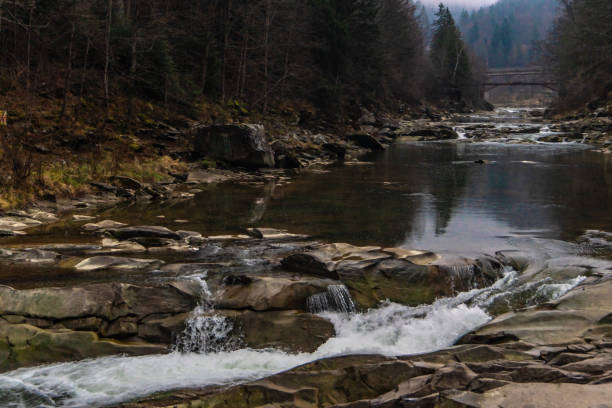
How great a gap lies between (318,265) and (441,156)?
2198cm

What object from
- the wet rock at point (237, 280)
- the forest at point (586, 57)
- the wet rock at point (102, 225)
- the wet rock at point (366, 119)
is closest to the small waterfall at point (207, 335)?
the wet rock at point (237, 280)

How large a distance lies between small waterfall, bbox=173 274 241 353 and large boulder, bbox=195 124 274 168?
14.3 m

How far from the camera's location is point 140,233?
392 inches

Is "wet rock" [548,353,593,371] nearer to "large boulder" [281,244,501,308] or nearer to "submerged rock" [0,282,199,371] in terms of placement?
"large boulder" [281,244,501,308]

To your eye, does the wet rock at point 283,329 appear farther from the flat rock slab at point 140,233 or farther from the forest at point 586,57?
the forest at point 586,57

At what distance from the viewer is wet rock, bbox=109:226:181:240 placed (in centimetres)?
993

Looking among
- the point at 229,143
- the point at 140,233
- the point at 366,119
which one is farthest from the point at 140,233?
the point at 366,119

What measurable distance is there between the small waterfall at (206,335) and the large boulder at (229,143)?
1431cm

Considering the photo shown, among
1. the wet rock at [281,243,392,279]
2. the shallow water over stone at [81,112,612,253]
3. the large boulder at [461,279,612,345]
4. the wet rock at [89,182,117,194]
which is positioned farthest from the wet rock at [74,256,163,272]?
the wet rock at [89,182,117,194]

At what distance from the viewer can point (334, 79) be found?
38594 millimetres

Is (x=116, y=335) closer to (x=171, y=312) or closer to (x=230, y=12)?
(x=171, y=312)

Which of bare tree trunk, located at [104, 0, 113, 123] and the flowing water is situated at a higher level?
bare tree trunk, located at [104, 0, 113, 123]

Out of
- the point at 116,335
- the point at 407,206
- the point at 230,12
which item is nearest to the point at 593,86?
the point at 230,12

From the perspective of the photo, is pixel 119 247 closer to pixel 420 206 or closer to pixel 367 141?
pixel 420 206
